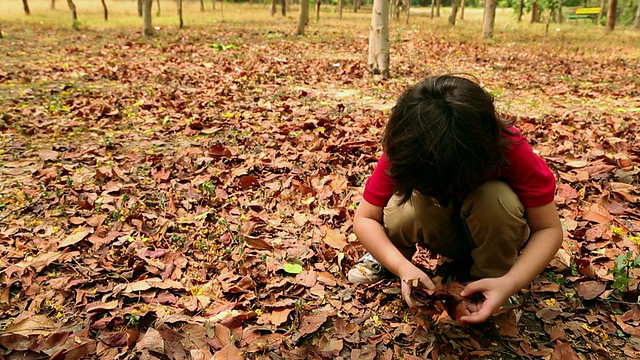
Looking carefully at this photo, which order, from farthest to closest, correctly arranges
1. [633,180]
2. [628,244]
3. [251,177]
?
[251,177] < [633,180] < [628,244]

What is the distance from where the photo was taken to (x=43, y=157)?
379 centimetres

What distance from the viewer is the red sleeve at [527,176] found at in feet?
5.31

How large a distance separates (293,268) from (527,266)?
114cm

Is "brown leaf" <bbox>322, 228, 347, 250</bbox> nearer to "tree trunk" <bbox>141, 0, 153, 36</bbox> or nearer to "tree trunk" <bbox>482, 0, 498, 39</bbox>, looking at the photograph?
"tree trunk" <bbox>141, 0, 153, 36</bbox>

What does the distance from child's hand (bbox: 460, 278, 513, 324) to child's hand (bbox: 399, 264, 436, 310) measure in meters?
0.15

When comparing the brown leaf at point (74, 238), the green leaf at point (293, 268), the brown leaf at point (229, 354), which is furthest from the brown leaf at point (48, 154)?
the brown leaf at point (229, 354)

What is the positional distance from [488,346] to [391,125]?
1.02 metres

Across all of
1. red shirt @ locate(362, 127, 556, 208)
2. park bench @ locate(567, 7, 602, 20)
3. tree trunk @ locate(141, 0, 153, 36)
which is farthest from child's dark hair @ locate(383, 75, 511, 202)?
park bench @ locate(567, 7, 602, 20)

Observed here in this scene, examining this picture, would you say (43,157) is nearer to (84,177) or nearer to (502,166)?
(84,177)

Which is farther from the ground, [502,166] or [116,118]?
[502,166]

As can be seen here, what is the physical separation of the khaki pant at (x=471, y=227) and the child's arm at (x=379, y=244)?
0.10 meters

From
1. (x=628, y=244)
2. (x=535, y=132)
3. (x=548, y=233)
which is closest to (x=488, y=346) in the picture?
(x=548, y=233)

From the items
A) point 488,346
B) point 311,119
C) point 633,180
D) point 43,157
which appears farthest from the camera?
point 311,119

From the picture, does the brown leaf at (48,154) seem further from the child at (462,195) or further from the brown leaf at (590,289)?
the brown leaf at (590,289)
